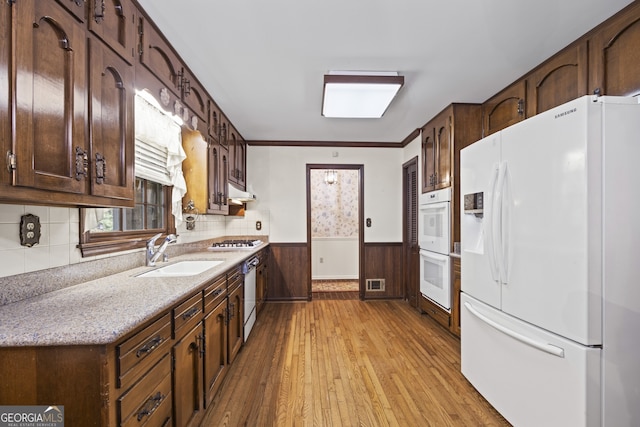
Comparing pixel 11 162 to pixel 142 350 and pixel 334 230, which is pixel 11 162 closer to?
pixel 142 350

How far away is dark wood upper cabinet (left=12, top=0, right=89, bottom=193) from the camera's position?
3.02 ft

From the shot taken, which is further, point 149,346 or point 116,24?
point 116,24

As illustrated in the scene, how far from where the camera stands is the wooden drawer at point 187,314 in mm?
1390

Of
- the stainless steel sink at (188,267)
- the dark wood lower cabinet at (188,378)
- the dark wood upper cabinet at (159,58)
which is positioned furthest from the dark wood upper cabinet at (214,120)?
the dark wood lower cabinet at (188,378)

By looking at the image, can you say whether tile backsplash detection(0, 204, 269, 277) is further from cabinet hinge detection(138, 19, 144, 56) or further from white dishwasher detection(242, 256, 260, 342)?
white dishwasher detection(242, 256, 260, 342)

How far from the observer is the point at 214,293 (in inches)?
75.6

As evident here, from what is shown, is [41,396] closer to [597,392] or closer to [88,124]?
[88,124]

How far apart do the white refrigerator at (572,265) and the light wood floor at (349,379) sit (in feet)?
1.55

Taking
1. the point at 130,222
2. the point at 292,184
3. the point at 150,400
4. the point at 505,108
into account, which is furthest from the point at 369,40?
the point at 292,184

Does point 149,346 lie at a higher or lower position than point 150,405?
higher

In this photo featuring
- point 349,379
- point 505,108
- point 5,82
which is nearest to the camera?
point 5,82

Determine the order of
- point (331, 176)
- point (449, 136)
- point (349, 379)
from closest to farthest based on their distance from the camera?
point (349, 379) < point (449, 136) < point (331, 176)

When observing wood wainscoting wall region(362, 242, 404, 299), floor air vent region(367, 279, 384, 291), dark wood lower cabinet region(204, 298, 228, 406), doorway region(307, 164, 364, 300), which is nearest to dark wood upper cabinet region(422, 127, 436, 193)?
wood wainscoting wall region(362, 242, 404, 299)

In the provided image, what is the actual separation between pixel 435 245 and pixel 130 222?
2.97 m
